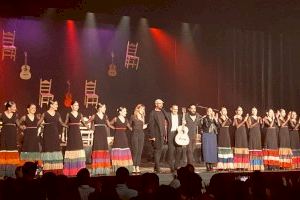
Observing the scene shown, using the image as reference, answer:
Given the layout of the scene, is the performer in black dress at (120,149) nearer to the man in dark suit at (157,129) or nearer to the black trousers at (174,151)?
the man in dark suit at (157,129)

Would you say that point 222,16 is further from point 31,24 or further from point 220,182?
point 220,182

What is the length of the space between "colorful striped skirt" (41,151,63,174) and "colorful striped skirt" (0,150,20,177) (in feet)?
1.99

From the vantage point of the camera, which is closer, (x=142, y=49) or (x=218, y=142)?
(x=218, y=142)

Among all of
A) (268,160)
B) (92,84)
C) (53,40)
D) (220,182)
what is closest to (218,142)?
(268,160)

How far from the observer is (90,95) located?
16594 mm

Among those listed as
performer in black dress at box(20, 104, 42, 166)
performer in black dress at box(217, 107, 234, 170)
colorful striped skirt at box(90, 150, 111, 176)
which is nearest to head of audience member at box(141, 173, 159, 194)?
performer in black dress at box(20, 104, 42, 166)

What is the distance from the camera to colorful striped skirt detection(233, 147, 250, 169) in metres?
14.5

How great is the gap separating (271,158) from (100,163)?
5182mm

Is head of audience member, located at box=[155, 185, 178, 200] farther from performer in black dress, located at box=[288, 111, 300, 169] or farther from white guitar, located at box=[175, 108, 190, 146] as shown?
performer in black dress, located at box=[288, 111, 300, 169]

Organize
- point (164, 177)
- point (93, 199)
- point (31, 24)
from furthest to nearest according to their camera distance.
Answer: point (31, 24) < point (164, 177) < point (93, 199)

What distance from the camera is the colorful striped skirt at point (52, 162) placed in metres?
12.2

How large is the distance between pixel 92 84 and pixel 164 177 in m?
5.34

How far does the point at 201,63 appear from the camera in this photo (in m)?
18.2

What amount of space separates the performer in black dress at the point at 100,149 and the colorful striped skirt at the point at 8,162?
5.91 feet
